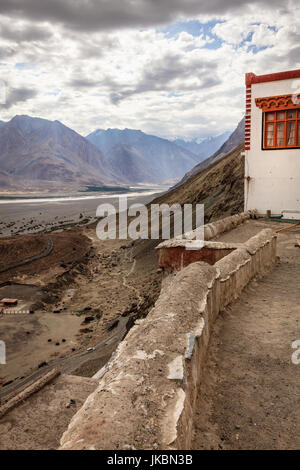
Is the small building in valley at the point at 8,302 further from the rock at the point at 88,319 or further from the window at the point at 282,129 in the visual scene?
the window at the point at 282,129

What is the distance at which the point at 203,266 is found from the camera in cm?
543

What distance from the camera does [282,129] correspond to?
16312 mm

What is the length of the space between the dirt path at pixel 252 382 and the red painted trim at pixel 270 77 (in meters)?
13.0

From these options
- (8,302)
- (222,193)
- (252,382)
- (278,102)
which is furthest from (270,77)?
(8,302)

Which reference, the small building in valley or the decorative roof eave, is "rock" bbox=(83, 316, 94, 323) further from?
the decorative roof eave

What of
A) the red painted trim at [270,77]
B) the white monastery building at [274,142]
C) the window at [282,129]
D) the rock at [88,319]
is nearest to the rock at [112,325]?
the rock at [88,319]

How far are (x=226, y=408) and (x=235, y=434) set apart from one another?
0.34m

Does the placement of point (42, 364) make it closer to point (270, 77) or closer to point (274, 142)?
point (274, 142)

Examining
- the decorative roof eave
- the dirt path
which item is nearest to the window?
the decorative roof eave

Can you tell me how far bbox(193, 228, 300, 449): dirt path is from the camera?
2963 mm

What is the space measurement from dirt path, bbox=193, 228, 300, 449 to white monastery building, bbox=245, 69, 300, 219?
11.7 metres

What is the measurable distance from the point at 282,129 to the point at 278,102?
4.02 feet

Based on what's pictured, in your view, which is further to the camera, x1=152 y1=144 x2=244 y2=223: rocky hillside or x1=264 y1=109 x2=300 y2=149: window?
x1=152 y1=144 x2=244 y2=223: rocky hillside
